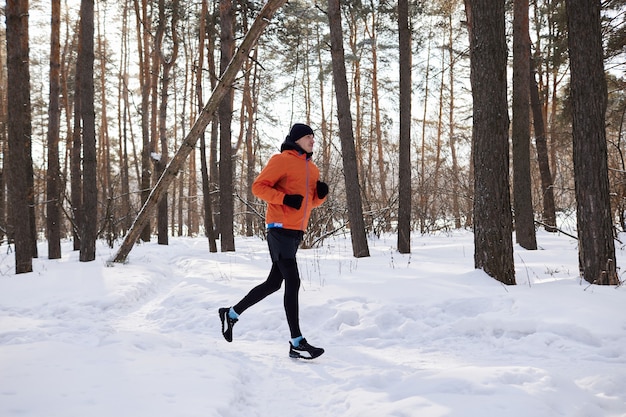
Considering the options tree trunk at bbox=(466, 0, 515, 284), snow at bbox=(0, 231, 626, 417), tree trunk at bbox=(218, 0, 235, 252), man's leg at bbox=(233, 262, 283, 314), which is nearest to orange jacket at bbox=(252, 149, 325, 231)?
man's leg at bbox=(233, 262, 283, 314)

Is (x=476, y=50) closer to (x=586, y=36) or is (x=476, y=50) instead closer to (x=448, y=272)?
(x=586, y=36)

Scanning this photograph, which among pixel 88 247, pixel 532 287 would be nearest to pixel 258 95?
pixel 88 247

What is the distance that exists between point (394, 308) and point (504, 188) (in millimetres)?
2059

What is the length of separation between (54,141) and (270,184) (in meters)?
10.6

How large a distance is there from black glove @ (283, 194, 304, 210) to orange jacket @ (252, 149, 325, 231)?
0.12 feet

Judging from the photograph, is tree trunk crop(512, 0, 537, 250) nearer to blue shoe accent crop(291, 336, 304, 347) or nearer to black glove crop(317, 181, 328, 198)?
black glove crop(317, 181, 328, 198)

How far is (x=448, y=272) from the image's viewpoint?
20.0 feet

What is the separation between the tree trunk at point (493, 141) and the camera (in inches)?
205

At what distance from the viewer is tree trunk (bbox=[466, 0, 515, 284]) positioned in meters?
5.21

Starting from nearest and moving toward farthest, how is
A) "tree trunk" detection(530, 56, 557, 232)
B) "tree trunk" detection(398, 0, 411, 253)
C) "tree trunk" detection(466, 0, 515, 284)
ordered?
A: "tree trunk" detection(466, 0, 515, 284)
"tree trunk" detection(398, 0, 411, 253)
"tree trunk" detection(530, 56, 557, 232)

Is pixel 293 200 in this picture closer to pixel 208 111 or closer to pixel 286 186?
pixel 286 186

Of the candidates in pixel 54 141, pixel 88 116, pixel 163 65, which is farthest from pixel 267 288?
pixel 163 65

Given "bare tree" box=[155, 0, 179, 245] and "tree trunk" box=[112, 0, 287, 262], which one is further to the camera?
"bare tree" box=[155, 0, 179, 245]

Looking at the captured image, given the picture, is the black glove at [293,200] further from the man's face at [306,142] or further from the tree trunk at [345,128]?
the tree trunk at [345,128]
